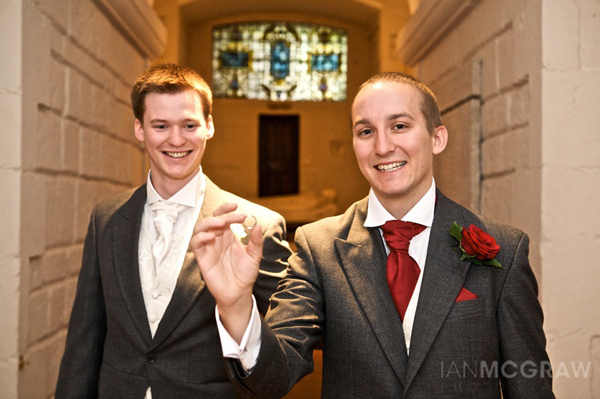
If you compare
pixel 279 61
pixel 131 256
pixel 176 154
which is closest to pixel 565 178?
pixel 176 154

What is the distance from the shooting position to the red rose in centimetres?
156

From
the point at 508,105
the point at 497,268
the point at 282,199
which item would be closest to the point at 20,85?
the point at 497,268

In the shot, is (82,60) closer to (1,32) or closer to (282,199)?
(1,32)

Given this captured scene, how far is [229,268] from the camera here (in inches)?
54.2

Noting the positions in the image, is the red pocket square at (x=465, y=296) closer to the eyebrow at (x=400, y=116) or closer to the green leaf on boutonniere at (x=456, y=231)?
the green leaf on boutonniere at (x=456, y=231)

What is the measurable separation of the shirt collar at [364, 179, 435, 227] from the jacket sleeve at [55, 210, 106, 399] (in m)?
1.00

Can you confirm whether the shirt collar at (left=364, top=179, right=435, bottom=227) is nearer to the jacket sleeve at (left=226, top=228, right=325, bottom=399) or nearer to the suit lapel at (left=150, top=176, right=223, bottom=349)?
the jacket sleeve at (left=226, top=228, right=325, bottom=399)

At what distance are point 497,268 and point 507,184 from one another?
1225mm

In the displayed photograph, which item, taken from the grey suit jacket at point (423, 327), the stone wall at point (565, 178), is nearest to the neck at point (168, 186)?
the grey suit jacket at point (423, 327)

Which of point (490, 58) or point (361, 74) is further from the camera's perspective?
point (361, 74)

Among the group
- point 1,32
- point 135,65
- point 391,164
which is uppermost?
point 135,65

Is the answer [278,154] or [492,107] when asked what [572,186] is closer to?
[492,107]

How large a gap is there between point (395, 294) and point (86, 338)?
43.6 inches

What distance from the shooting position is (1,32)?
2.29 m
